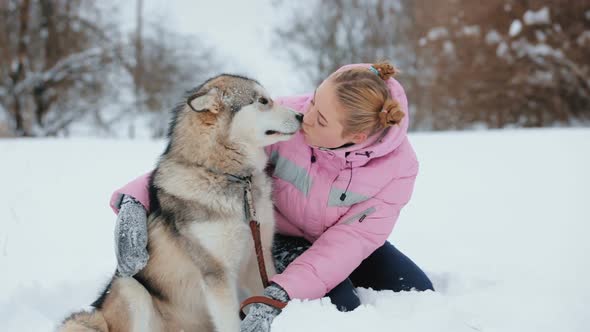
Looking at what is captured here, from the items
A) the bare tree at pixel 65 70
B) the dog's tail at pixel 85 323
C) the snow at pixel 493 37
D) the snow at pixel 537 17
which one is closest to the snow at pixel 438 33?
the snow at pixel 493 37

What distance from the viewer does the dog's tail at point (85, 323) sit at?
6.44ft

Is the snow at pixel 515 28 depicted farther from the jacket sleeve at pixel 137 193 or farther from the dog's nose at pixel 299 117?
the jacket sleeve at pixel 137 193

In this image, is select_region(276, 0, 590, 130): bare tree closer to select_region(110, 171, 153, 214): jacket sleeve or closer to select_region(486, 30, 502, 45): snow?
select_region(486, 30, 502, 45): snow

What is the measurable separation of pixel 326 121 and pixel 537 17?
12.2 m

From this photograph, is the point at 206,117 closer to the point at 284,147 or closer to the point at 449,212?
the point at 284,147

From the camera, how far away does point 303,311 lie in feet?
6.54

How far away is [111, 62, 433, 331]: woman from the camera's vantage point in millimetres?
2141

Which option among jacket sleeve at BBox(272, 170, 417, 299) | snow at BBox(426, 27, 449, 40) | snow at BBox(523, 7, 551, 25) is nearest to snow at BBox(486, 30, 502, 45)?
snow at BBox(523, 7, 551, 25)

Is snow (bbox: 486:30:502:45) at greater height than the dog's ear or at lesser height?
greater

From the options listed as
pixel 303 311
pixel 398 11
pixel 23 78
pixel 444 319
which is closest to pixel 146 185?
pixel 303 311

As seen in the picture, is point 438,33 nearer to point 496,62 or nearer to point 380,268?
point 496,62

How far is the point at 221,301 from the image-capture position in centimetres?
206

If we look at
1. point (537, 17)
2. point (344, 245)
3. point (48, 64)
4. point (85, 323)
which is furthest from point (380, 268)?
point (48, 64)

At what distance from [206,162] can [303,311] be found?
0.82 meters
